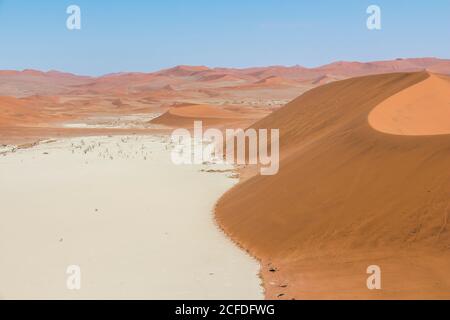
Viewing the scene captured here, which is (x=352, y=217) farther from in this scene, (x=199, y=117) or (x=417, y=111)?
(x=199, y=117)

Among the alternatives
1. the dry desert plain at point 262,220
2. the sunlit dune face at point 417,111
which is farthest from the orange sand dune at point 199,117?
the dry desert plain at point 262,220

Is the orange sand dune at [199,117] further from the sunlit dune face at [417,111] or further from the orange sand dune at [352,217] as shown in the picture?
the orange sand dune at [352,217]

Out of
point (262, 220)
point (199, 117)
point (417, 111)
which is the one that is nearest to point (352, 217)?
point (262, 220)

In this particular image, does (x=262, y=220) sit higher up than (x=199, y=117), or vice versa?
(x=199, y=117)

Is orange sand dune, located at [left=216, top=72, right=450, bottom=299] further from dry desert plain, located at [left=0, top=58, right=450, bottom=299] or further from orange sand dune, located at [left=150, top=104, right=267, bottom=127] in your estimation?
orange sand dune, located at [left=150, top=104, right=267, bottom=127]

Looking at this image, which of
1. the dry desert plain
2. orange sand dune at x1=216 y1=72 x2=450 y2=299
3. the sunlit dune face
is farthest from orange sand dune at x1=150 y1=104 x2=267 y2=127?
orange sand dune at x1=216 y1=72 x2=450 y2=299

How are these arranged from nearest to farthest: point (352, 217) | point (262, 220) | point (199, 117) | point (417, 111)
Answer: point (352, 217), point (262, 220), point (417, 111), point (199, 117)
